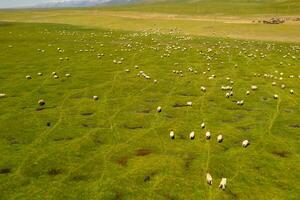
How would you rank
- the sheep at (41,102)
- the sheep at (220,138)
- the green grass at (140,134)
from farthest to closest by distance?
1. the sheep at (41,102)
2. the sheep at (220,138)
3. the green grass at (140,134)

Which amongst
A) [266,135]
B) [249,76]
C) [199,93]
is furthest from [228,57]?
[266,135]

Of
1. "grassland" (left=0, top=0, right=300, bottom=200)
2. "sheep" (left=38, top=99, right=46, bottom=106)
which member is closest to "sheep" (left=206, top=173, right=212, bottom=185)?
"grassland" (left=0, top=0, right=300, bottom=200)

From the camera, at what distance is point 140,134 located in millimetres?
15086

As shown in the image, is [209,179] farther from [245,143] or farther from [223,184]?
[245,143]

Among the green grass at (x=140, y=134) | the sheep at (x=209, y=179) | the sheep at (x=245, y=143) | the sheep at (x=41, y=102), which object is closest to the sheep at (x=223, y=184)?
the green grass at (x=140, y=134)

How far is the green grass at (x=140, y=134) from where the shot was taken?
11.3 m

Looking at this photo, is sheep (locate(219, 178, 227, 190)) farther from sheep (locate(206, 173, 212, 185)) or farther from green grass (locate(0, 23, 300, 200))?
sheep (locate(206, 173, 212, 185))

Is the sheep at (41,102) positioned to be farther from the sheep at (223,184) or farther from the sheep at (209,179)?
the sheep at (223,184)

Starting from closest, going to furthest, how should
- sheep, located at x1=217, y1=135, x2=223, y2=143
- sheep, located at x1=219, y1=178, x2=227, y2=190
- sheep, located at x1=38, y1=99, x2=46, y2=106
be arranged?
1. sheep, located at x1=219, y1=178, x2=227, y2=190
2. sheep, located at x1=217, y1=135, x2=223, y2=143
3. sheep, located at x1=38, y1=99, x2=46, y2=106

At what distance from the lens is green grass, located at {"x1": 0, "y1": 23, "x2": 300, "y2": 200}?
36.9 feet

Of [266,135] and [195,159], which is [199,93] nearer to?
[266,135]

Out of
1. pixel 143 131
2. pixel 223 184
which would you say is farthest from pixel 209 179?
pixel 143 131

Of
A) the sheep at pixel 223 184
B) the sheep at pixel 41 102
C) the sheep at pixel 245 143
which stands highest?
the sheep at pixel 41 102

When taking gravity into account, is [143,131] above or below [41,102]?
below
